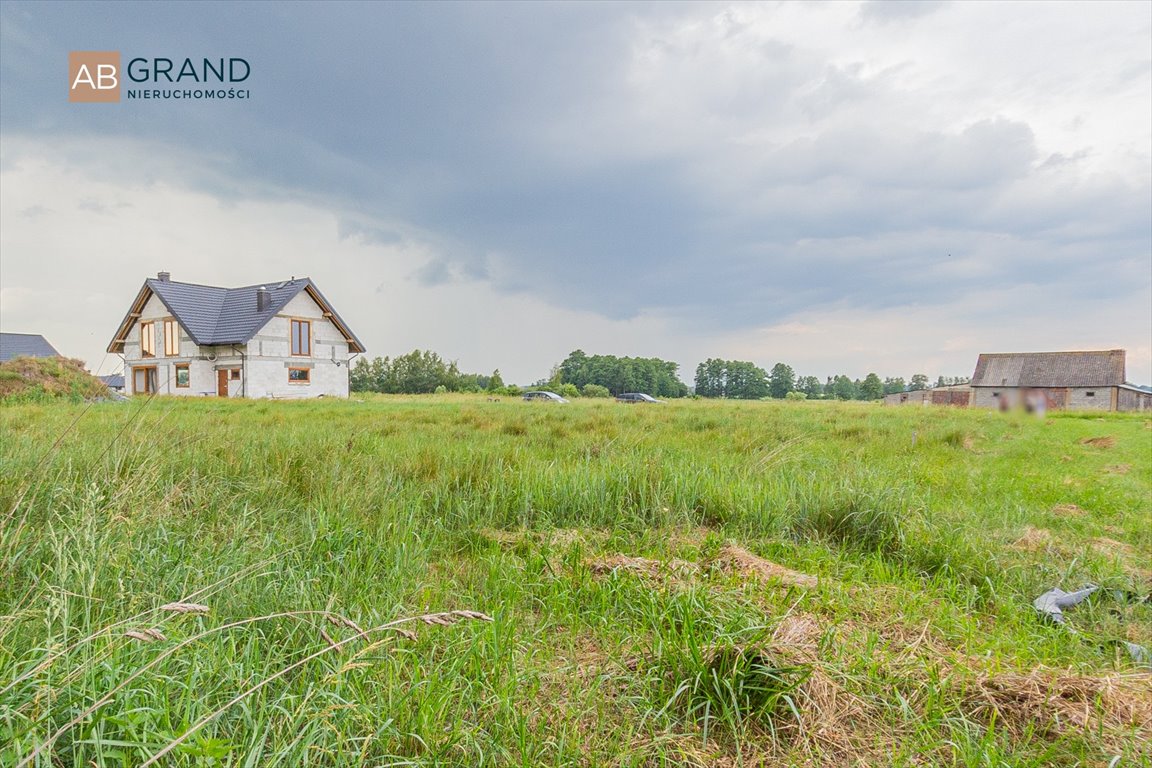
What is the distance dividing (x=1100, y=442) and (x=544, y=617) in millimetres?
11782

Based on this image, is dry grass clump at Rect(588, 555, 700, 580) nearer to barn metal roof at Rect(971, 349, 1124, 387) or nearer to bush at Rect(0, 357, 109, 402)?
barn metal roof at Rect(971, 349, 1124, 387)

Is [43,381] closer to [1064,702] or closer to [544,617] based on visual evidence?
[544,617]

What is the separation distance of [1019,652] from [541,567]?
222 cm

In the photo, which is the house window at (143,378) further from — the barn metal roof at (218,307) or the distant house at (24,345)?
the distant house at (24,345)

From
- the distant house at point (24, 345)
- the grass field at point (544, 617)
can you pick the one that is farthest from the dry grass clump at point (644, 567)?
the distant house at point (24, 345)

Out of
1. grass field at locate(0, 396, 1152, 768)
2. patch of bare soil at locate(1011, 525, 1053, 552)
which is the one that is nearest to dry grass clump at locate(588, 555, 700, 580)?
grass field at locate(0, 396, 1152, 768)

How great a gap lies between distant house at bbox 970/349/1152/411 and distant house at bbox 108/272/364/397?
27936mm

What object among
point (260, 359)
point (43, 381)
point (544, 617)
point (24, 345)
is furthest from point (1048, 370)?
point (24, 345)

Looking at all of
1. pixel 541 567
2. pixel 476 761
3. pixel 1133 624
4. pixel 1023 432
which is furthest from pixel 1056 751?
pixel 1023 432

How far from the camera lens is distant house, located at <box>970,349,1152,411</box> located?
6.26 meters

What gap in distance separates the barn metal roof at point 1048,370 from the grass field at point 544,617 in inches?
73.9

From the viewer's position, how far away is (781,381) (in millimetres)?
27672

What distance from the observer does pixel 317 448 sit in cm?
500

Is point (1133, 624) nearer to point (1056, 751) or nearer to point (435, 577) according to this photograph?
point (1056, 751)
